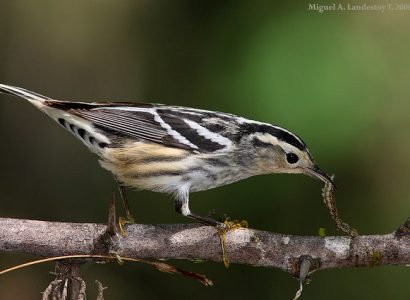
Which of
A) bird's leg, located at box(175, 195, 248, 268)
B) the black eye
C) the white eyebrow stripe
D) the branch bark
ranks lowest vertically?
the branch bark

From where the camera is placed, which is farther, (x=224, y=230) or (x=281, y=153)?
(x=281, y=153)

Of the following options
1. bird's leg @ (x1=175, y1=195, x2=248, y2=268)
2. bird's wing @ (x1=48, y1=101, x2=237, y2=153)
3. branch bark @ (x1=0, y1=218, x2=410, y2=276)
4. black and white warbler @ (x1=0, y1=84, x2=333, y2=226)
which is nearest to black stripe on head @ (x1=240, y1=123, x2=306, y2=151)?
black and white warbler @ (x1=0, y1=84, x2=333, y2=226)

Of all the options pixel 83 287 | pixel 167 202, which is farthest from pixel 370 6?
pixel 83 287

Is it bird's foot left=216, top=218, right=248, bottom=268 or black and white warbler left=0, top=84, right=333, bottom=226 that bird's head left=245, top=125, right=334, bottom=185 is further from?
bird's foot left=216, top=218, right=248, bottom=268

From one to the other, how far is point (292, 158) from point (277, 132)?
192 millimetres

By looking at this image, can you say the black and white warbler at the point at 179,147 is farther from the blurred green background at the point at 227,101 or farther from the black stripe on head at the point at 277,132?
the blurred green background at the point at 227,101

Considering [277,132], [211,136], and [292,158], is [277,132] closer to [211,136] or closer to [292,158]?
[292,158]

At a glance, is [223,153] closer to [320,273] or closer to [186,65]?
[320,273]

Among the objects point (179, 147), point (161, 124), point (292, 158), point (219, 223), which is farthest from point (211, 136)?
point (219, 223)

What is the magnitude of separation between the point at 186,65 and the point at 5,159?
196 cm

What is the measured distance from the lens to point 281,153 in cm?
448

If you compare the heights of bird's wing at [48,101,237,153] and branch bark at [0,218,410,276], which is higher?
bird's wing at [48,101,237,153]

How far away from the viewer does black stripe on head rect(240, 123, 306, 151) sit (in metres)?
4.36

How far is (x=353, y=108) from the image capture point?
195 inches
